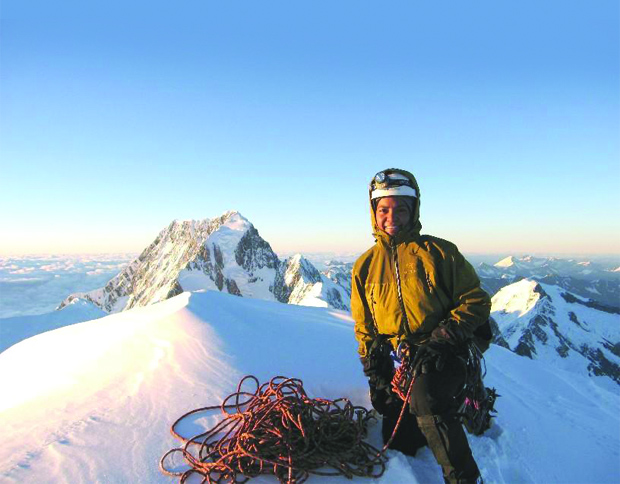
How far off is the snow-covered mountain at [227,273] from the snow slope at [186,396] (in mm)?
95587

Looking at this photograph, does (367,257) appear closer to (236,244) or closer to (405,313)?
(405,313)

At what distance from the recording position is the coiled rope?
12.1 feet

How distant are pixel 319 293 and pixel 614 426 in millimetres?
109681

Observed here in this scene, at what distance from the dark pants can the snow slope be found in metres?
0.47

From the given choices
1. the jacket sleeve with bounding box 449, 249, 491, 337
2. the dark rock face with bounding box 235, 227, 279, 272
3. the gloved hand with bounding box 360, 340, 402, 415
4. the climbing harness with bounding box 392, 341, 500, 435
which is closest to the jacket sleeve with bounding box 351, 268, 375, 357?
the gloved hand with bounding box 360, 340, 402, 415

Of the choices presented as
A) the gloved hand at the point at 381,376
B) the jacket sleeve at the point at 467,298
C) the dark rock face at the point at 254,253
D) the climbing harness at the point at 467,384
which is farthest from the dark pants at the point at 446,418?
the dark rock face at the point at 254,253

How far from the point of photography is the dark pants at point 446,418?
3648 millimetres

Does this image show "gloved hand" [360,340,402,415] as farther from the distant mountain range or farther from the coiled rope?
the distant mountain range

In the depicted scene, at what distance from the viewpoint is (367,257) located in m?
4.75

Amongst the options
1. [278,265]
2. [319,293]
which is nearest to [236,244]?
[278,265]

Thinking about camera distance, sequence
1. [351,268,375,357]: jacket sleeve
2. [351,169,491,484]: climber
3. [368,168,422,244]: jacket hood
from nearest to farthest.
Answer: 1. [351,169,491,484]: climber
2. [368,168,422,244]: jacket hood
3. [351,268,375,357]: jacket sleeve

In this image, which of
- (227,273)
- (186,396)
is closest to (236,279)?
(227,273)

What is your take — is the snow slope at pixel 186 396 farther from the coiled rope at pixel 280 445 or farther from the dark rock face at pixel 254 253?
the dark rock face at pixel 254 253

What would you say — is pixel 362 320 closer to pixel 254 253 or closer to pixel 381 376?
pixel 381 376
